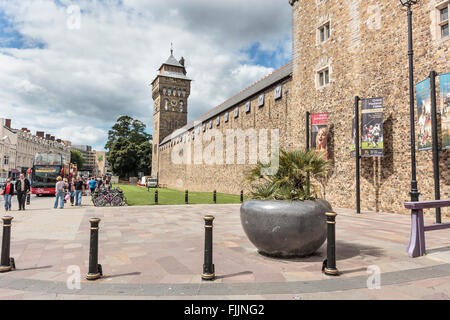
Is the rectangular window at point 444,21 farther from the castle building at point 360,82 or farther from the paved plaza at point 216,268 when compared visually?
the paved plaza at point 216,268

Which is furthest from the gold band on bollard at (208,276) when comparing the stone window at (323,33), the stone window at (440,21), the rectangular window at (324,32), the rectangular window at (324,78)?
the rectangular window at (324,32)

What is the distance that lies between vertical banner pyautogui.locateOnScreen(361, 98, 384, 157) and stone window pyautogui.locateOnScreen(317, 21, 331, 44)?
5.75 meters

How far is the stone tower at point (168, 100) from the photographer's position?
2591 inches

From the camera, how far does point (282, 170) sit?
17.6ft

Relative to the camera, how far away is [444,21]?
10.6 m

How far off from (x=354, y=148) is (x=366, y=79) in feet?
11.2

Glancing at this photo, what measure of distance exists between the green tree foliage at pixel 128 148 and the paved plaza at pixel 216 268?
62.4 metres

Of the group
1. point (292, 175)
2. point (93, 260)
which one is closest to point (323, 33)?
point (292, 175)

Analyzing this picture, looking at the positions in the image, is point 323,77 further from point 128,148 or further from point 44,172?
point 128,148

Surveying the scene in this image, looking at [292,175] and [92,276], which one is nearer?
[92,276]

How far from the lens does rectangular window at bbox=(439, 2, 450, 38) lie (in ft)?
34.9

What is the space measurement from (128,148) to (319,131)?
2309 inches

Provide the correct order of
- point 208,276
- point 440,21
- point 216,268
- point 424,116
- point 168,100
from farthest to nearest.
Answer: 1. point 168,100
2. point 440,21
3. point 424,116
4. point 216,268
5. point 208,276

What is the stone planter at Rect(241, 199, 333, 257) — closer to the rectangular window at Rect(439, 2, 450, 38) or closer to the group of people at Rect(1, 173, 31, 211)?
the rectangular window at Rect(439, 2, 450, 38)
